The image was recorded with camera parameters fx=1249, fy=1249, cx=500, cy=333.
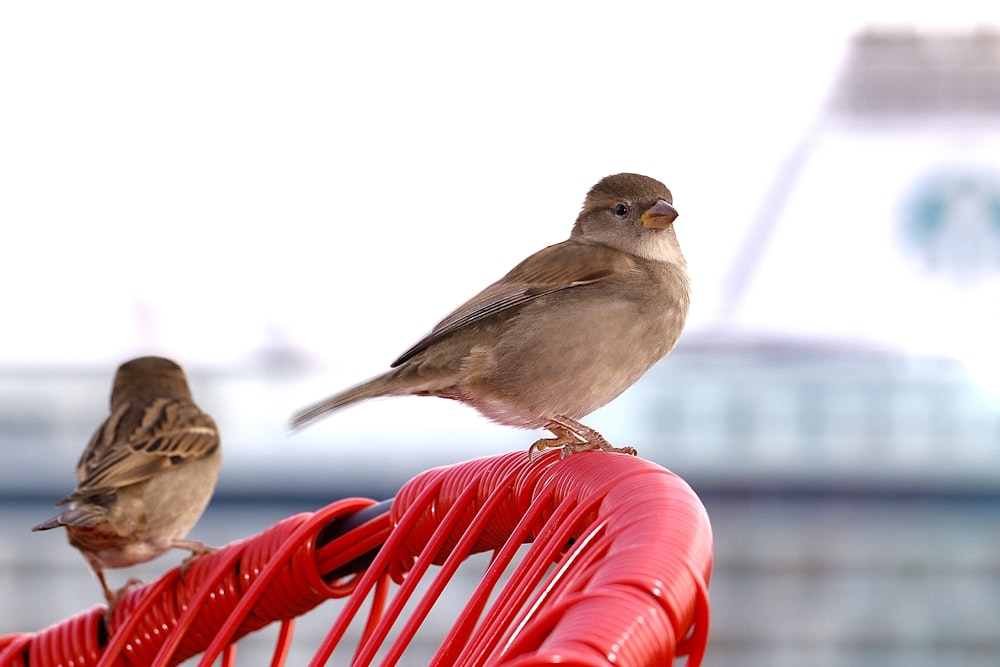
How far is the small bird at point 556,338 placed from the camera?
4.63ft

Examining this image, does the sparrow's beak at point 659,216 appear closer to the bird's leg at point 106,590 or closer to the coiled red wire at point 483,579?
the coiled red wire at point 483,579

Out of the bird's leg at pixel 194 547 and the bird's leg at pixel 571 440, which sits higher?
the bird's leg at pixel 571 440

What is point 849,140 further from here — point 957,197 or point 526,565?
point 526,565

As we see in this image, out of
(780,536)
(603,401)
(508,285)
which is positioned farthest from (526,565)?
(780,536)

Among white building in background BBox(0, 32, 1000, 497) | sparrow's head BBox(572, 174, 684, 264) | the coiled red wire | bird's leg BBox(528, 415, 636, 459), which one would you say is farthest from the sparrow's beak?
white building in background BBox(0, 32, 1000, 497)

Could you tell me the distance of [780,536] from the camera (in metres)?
16.6

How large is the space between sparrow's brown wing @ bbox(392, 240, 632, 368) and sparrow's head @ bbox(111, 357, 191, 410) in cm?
53

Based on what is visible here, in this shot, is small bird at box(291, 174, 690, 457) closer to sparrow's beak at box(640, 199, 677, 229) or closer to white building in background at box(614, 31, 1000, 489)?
sparrow's beak at box(640, 199, 677, 229)

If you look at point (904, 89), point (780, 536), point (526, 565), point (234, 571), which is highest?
point (526, 565)

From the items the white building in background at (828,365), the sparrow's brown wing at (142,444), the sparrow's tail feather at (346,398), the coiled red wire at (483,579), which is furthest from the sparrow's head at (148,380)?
the white building in background at (828,365)

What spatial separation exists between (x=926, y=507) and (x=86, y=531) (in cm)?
1463

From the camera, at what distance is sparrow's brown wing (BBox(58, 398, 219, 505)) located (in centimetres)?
163

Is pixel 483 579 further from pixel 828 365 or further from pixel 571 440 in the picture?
pixel 828 365

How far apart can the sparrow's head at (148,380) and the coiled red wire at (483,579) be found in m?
0.66
